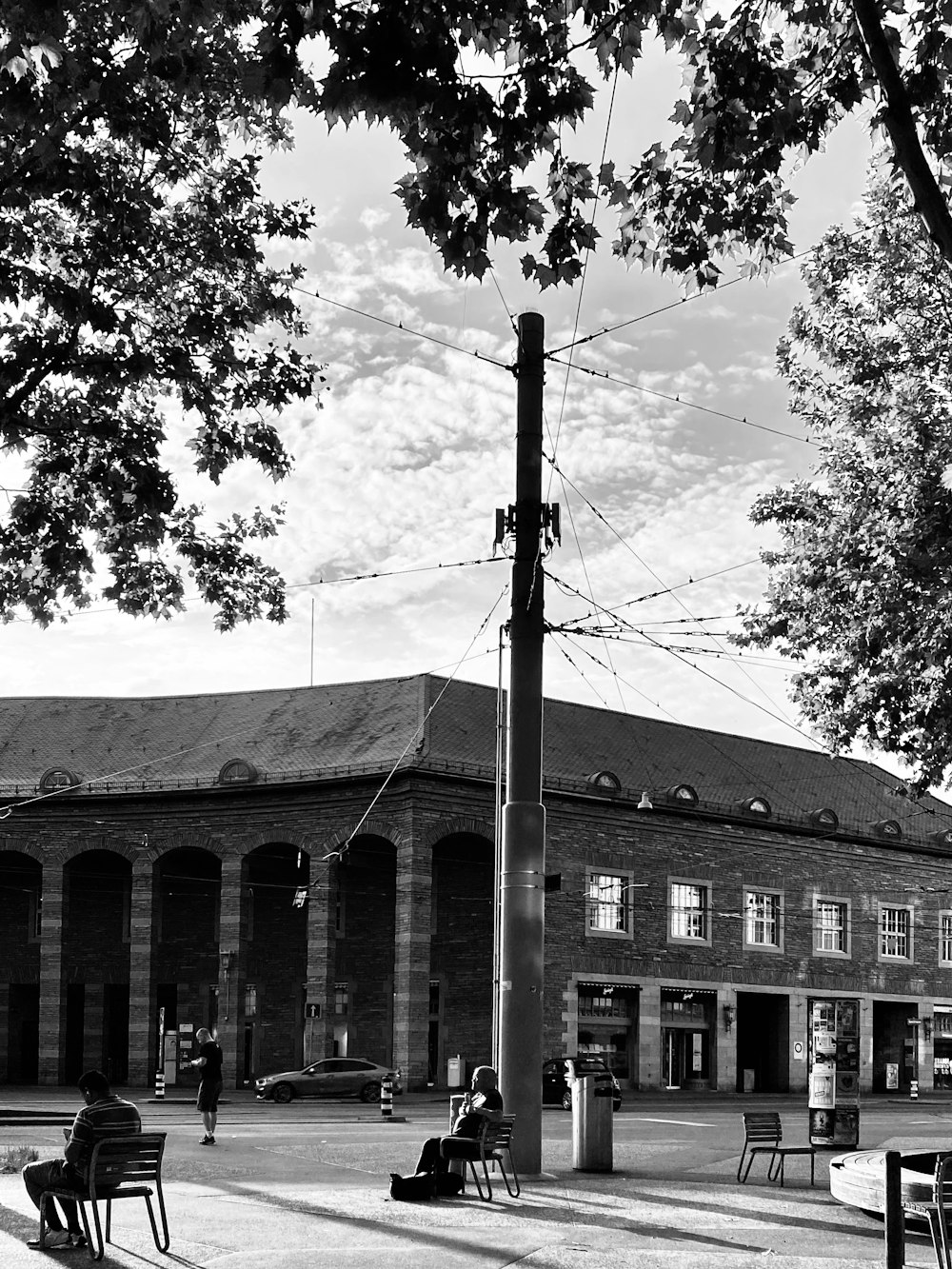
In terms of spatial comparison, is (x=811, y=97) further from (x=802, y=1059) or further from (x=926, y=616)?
(x=802, y=1059)

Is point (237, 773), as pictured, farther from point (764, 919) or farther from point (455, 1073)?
point (764, 919)

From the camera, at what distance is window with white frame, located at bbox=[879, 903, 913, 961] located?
56188mm

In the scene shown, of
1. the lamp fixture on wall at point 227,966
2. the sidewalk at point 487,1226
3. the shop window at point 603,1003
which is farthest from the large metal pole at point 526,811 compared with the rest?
the shop window at point 603,1003

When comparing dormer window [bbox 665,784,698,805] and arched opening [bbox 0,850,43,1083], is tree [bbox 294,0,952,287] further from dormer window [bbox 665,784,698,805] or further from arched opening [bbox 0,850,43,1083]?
arched opening [bbox 0,850,43,1083]

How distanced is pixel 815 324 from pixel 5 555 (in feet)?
36.7

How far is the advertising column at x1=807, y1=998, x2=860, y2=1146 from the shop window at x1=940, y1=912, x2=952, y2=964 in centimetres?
3587

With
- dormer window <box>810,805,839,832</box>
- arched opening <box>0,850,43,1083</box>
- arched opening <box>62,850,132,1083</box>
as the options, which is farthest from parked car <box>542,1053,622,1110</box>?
arched opening <box>0,850,43,1083</box>

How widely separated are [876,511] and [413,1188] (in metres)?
10.1

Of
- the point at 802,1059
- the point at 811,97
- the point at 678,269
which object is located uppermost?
the point at 811,97

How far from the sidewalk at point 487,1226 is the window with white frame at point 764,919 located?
3465 cm

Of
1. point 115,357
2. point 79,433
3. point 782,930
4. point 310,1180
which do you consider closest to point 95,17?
point 115,357

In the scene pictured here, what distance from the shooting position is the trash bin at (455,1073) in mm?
44281

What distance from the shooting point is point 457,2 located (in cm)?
837

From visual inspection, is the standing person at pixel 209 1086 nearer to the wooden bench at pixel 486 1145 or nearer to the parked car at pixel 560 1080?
the wooden bench at pixel 486 1145
